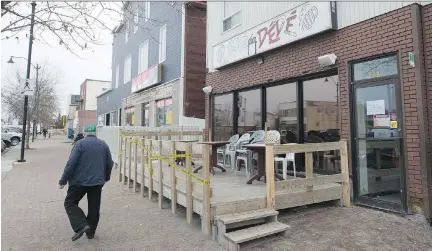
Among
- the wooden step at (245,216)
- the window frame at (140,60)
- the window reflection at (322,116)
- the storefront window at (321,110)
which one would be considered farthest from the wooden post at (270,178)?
the window frame at (140,60)

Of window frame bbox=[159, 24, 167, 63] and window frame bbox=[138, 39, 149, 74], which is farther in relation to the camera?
window frame bbox=[138, 39, 149, 74]

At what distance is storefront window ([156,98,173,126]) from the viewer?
13383mm

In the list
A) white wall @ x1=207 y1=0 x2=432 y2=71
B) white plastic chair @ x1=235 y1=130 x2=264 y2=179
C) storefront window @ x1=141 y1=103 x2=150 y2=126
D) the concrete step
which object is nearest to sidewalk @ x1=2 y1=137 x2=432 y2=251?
the concrete step

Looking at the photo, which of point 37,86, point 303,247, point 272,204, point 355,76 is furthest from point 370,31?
point 37,86

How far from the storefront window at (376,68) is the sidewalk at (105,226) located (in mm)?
4017

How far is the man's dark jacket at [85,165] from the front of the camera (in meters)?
4.39

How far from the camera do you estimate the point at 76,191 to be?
14.6 feet

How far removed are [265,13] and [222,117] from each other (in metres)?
3.50

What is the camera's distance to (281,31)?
7.20 meters

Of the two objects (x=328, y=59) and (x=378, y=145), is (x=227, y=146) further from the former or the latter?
(x=378, y=145)

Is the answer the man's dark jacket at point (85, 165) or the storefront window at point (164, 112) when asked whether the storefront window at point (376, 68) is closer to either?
the man's dark jacket at point (85, 165)

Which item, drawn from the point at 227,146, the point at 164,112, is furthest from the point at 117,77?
the point at 227,146

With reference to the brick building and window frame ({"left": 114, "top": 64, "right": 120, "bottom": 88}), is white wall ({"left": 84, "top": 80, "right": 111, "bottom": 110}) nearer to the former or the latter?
window frame ({"left": 114, "top": 64, "right": 120, "bottom": 88})

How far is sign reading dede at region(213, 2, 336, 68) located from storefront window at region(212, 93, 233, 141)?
115cm
